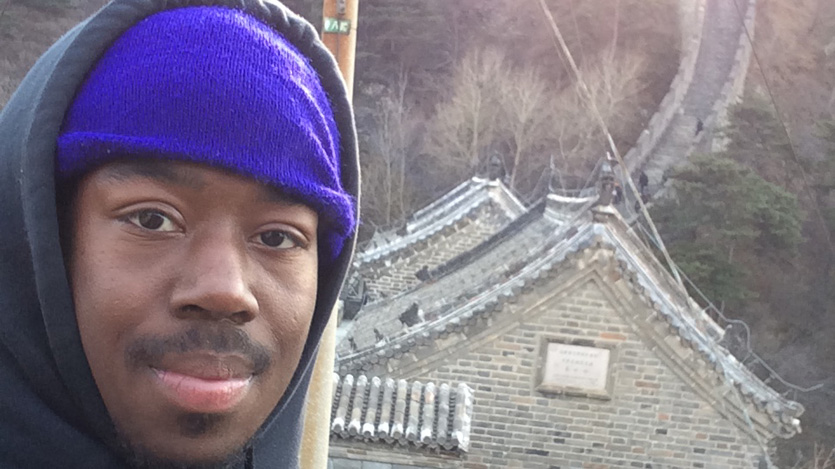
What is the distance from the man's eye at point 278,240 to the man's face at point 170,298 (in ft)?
0.09

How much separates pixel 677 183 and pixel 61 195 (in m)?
18.1

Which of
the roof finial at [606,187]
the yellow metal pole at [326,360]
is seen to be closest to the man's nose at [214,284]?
the yellow metal pole at [326,360]

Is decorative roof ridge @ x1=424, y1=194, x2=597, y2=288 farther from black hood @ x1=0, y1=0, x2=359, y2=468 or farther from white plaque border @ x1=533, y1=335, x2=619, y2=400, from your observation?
black hood @ x1=0, y1=0, x2=359, y2=468

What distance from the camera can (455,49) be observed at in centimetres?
2642

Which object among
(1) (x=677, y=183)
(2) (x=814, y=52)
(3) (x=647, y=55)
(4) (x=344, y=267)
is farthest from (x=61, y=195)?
(2) (x=814, y=52)

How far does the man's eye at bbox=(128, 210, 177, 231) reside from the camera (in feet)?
2.91

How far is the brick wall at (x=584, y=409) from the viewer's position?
7.98 metres

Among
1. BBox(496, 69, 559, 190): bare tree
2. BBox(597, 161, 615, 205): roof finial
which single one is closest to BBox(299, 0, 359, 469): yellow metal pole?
BBox(597, 161, 615, 205): roof finial

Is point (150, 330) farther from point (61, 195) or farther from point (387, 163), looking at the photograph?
point (387, 163)

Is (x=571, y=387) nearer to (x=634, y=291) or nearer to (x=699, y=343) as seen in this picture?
(x=634, y=291)

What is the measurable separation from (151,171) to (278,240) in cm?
19

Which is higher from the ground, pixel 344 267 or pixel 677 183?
pixel 677 183

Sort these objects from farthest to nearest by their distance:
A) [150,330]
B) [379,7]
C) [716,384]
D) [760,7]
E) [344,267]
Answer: [760,7], [379,7], [716,384], [344,267], [150,330]

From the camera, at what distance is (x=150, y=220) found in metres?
0.89
